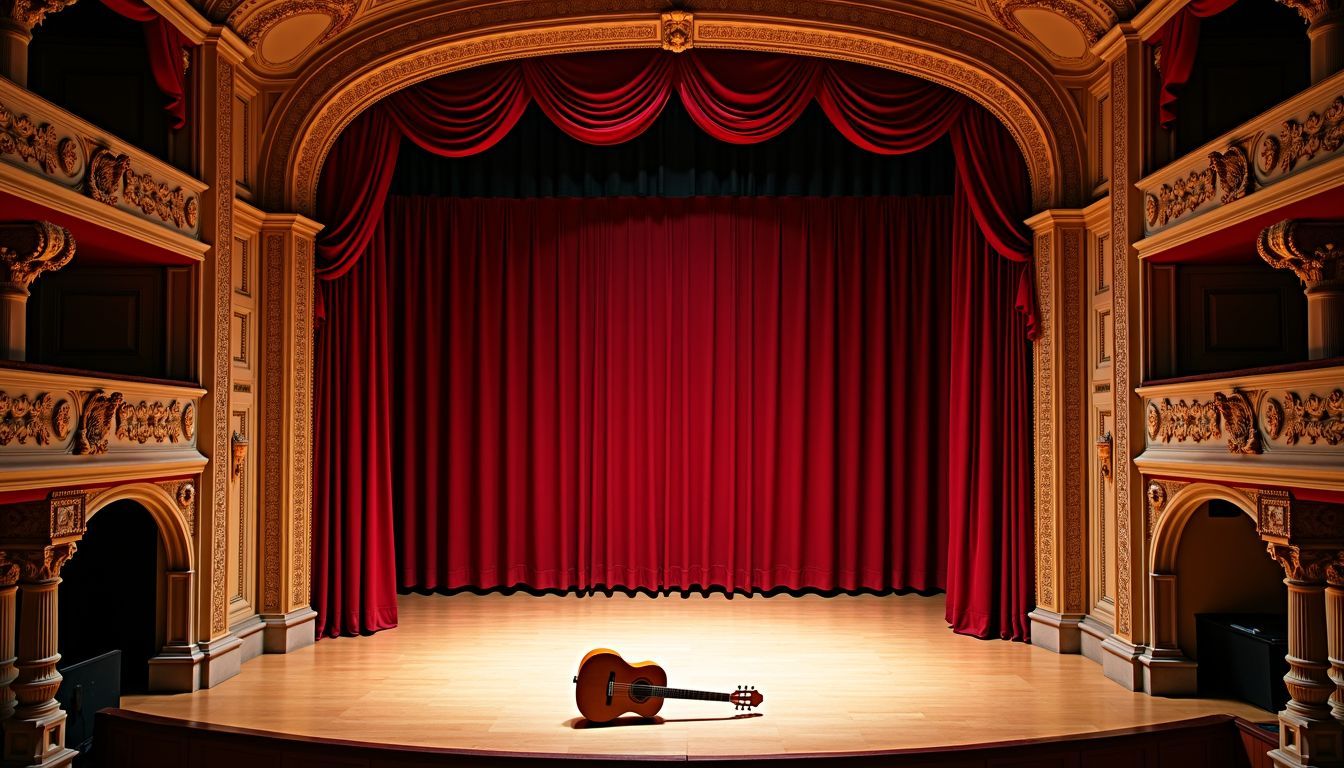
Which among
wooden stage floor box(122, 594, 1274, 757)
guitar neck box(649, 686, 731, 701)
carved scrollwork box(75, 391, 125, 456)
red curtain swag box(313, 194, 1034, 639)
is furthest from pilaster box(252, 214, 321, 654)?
guitar neck box(649, 686, 731, 701)

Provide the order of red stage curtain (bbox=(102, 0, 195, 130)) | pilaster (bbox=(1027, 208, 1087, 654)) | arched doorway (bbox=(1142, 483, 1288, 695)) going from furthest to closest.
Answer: pilaster (bbox=(1027, 208, 1087, 654))
arched doorway (bbox=(1142, 483, 1288, 695))
red stage curtain (bbox=(102, 0, 195, 130))

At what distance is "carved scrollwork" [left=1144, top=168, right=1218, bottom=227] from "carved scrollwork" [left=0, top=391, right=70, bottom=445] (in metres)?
6.02

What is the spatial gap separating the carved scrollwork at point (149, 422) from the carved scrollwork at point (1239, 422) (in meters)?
5.71

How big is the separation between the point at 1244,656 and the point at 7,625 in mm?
6432

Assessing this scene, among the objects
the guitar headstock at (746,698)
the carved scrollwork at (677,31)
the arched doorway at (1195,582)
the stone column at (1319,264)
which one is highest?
the carved scrollwork at (677,31)

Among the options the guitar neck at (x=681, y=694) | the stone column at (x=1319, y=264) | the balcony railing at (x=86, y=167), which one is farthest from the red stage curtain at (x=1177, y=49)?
the balcony railing at (x=86, y=167)

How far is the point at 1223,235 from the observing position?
16.5 feet

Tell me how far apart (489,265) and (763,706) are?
4.92m

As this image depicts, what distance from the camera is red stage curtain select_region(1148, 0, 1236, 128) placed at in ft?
17.3

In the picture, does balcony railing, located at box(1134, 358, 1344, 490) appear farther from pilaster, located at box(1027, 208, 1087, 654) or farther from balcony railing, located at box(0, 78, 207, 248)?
balcony railing, located at box(0, 78, 207, 248)

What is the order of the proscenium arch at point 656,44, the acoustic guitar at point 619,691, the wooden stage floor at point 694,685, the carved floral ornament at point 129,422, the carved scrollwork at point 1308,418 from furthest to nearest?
the proscenium arch at point 656,44 → the acoustic guitar at point 619,691 → the wooden stage floor at point 694,685 → the carved floral ornament at point 129,422 → the carved scrollwork at point 1308,418

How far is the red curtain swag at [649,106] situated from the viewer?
7.33m

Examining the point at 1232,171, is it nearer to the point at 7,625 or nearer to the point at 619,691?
the point at 619,691

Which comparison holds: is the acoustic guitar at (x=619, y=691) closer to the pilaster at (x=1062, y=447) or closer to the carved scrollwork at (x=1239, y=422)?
the carved scrollwork at (x=1239, y=422)
